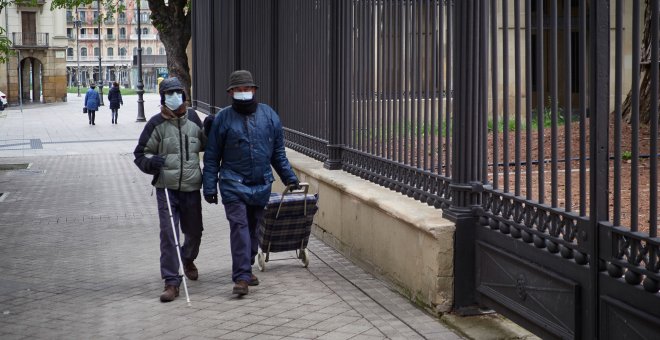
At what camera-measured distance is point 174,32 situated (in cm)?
2677

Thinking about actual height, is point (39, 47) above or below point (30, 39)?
below

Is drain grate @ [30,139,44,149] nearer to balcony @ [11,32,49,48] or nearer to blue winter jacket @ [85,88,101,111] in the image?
Answer: blue winter jacket @ [85,88,101,111]

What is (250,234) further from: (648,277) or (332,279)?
(648,277)

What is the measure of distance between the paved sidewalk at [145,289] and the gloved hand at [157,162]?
1059 millimetres

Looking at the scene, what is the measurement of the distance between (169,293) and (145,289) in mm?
620

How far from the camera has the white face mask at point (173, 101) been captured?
8461 millimetres

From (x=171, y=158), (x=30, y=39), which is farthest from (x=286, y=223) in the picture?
(x=30, y=39)

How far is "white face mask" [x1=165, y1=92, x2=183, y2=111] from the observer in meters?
8.46

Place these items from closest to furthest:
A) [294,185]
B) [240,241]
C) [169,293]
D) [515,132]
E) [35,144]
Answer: [515,132] → [169,293] → [240,241] → [294,185] → [35,144]

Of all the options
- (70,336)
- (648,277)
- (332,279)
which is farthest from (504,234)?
(70,336)

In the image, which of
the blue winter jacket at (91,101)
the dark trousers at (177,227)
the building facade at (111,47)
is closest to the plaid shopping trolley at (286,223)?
the dark trousers at (177,227)

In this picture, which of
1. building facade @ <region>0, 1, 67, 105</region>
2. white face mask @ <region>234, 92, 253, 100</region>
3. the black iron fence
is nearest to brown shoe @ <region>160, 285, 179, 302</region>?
white face mask @ <region>234, 92, 253, 100</region>

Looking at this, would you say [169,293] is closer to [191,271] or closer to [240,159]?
[191,271]

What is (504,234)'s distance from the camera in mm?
6820
